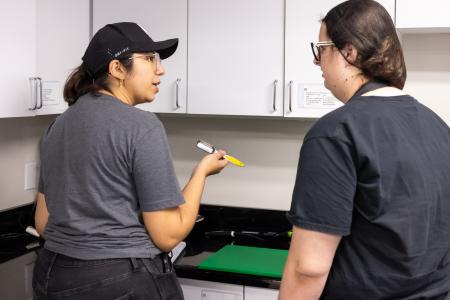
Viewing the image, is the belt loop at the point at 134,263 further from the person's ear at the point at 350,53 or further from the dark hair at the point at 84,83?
the person's ear at the point at 350,53

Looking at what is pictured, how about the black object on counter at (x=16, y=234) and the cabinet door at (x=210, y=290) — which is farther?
the black object on counter at (x=16, y=234)

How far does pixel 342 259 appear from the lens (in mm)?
1067

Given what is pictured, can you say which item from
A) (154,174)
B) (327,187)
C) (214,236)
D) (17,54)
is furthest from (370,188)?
(214,236)

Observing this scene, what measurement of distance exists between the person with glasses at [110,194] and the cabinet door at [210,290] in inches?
23.2

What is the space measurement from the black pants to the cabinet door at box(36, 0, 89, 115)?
85 cm

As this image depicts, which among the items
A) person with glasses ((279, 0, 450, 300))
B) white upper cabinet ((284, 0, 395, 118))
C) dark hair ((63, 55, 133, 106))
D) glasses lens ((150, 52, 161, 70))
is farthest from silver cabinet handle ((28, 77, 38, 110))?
person with glasses ((279, 0, 450, 300))

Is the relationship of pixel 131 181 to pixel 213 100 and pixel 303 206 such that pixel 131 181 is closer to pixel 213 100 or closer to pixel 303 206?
pixel 303 206

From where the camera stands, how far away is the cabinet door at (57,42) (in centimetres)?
201

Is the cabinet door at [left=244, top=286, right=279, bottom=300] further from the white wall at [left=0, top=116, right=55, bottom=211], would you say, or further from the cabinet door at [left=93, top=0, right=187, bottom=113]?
the white wall at [left=0, top=116, right=55, bottom=211]

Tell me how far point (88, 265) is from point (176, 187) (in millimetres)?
282

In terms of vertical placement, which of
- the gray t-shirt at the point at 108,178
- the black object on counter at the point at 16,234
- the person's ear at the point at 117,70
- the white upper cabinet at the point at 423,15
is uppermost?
the white upper cabinet at the point at 423,15

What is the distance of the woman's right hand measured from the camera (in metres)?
1.53

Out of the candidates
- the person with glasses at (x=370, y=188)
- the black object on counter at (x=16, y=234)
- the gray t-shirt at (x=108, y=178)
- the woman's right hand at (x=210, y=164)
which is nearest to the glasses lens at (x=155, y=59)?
the gray t-shirt at (x=108, y=178)

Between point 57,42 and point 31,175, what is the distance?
0.68 meters
